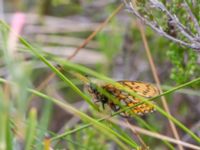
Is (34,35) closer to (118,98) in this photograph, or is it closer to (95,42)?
(95,42)

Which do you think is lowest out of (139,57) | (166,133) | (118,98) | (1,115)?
(166,133)

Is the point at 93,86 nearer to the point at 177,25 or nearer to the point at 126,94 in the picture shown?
the point at 126,94

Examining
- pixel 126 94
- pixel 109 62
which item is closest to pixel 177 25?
pixel 126 94

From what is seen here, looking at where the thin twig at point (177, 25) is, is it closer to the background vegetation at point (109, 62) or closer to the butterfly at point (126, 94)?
the background vegetation at point (109, 62)

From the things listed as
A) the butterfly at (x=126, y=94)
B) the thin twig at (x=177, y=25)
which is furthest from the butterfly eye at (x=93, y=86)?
the thin twig at (x=177, y=25)

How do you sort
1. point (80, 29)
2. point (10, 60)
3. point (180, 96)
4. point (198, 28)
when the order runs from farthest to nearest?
point (80, 29) < point (180, 96) < point (198, 28) < point (10, 60)

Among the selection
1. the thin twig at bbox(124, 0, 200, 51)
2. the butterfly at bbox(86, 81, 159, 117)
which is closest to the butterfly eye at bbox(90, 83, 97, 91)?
the butterfly at bbox(86, 81, 159, 117)

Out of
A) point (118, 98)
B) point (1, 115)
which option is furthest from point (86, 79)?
point (1, 115)

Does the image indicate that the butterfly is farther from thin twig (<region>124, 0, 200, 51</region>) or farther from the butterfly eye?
thin twig (<region>124, 0, 200, 51</region>)
